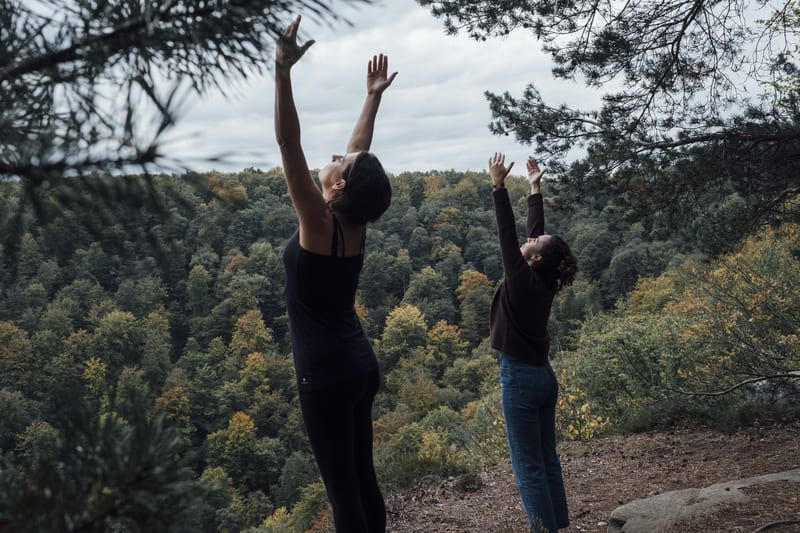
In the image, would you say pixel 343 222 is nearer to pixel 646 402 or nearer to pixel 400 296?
pixel 646 402

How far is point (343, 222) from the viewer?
1713 mm

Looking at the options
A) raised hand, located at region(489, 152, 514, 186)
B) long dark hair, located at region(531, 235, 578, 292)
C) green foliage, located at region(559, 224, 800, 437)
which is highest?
raised hand, located at region(489, 152, 514, 186)

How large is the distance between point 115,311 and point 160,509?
139 feet

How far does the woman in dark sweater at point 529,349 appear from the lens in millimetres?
2414

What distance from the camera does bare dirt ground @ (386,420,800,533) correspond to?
3.55 m

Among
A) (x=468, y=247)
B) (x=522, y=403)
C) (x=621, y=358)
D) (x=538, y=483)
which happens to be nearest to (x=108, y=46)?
(x=522, y=403)

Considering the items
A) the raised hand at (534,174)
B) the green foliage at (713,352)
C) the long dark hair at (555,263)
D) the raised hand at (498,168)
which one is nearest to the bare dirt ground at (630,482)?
the green foliage at (713,352)

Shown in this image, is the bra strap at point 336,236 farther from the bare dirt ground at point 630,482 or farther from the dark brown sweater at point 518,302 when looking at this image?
the bare dirt ground at point 630,482

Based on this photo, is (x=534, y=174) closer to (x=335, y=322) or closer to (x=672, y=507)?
(x=335, y=322)

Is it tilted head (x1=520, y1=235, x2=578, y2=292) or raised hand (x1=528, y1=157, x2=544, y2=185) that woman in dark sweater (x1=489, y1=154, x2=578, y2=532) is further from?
raised hand (x1=528, y1=157, x2=544, y2=185)

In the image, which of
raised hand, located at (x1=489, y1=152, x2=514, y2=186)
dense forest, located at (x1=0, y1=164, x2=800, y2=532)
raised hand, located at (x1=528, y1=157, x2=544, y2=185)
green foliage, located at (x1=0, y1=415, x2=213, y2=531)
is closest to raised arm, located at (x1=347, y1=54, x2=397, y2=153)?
raised hand, located at (x1=489, y1=152, x2=514, y2=186)

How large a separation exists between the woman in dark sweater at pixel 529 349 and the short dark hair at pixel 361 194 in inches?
31.5

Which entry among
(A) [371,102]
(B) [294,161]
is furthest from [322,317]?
(A) [371,102]

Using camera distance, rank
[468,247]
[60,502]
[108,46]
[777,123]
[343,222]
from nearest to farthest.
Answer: [60,502], [108,46], [343,222], [777,123], [468,247]
